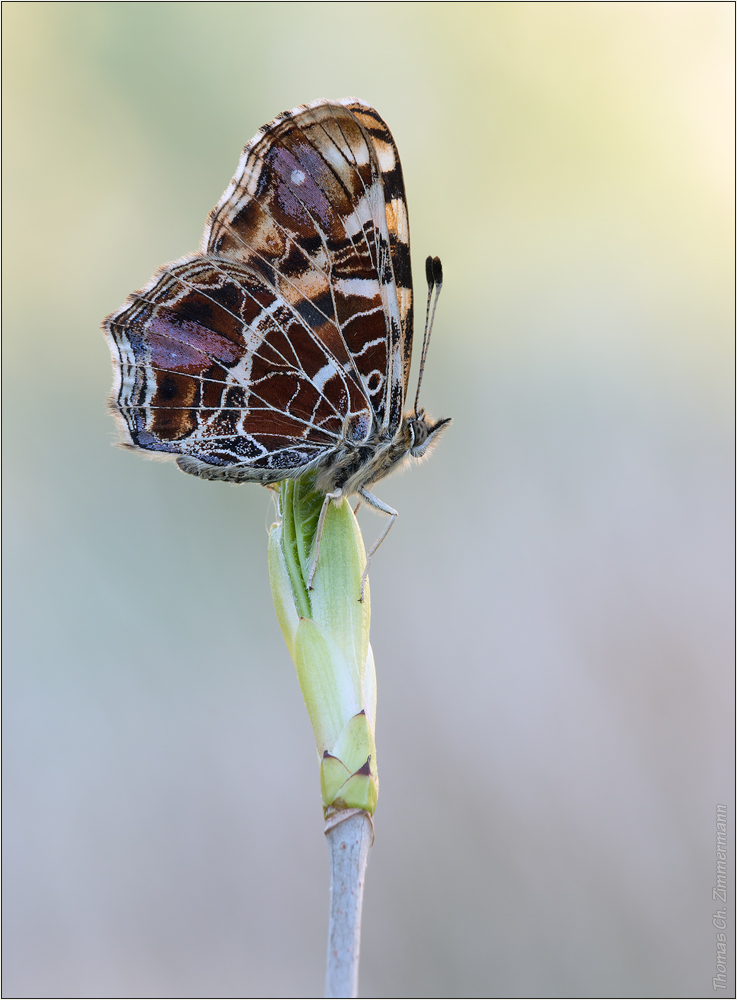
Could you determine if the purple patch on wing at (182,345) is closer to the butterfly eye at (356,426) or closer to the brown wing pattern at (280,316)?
the brown wing pattern at (280,316)

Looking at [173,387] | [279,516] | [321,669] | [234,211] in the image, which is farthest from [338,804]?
[234,211]

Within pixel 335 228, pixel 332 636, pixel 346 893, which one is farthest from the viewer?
pixel 335 228

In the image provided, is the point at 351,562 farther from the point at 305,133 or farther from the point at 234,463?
the point at 305,133

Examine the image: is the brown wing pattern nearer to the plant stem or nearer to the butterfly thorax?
the butterfly thorax

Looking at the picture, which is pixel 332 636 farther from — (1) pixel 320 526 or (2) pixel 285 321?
(2) pixel 285 321

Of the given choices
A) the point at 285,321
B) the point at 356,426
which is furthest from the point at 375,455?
the point at 285,321

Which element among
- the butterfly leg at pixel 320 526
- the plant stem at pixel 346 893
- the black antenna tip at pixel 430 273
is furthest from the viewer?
the black antenna tip at pixel 430 273

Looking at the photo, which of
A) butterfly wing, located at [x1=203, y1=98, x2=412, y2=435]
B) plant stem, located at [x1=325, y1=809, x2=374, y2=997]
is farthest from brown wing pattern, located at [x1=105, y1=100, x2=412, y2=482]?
plant stem, located at [x1=325, y1=809, x2=374, y2=997]

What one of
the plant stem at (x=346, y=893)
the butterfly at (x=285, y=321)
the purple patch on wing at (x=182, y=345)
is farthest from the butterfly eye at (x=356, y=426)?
the plant stem at (x=346, y=893)
